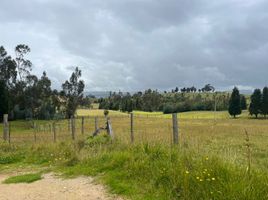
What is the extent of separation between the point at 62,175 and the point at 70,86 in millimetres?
82591

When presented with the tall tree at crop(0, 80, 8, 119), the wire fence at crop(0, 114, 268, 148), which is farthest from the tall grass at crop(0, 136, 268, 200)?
the tall tree at crop(0, 80, 8, 119)

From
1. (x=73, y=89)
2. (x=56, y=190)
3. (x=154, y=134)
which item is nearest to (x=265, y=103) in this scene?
(x=73, y=89)

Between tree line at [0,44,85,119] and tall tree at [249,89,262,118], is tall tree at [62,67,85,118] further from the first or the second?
tall tree at [249,89,262,118]

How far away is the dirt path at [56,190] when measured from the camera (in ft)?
27.8

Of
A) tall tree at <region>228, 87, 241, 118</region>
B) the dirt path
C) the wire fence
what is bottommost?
the dirt path

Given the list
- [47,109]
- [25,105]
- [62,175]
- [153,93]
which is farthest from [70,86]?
[62,175]

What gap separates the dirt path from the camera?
27.8 ft

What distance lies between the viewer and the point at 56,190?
9250 millimetres

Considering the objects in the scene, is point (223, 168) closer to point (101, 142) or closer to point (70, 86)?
point (101, 142)

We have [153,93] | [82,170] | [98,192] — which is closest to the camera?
[98,192]

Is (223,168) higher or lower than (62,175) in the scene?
higher

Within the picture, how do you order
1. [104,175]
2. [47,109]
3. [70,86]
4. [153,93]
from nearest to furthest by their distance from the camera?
[104,175]
[47,109]
[70,86]
[153,93]

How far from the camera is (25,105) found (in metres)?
80.0

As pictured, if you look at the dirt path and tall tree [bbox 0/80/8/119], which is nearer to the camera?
the dirt path
